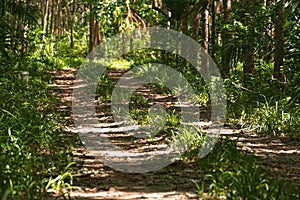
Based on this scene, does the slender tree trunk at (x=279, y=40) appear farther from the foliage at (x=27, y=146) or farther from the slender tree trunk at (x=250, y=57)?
the foliage at (x=27, y=146)

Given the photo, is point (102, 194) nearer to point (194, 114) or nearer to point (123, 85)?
point (194, 114)

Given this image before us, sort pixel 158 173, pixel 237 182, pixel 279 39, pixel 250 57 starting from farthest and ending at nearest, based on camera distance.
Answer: pixel 250 57 → pixel 279 39 → pixel 158 173 → pixel 237 182

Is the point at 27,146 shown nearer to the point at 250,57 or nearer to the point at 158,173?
the point at 158,173

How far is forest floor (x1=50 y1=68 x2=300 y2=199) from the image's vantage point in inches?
193

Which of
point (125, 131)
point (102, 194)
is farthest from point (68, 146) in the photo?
point (102, 194)

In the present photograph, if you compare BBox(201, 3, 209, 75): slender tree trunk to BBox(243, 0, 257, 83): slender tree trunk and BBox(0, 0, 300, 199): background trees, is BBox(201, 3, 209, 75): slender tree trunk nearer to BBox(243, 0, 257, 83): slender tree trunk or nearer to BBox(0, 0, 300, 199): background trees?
BBox(0, 0, 300, 199): background trees

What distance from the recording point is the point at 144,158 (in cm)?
655

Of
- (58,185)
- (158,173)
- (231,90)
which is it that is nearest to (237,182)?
(158,173)

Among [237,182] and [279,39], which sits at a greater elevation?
[279,39]

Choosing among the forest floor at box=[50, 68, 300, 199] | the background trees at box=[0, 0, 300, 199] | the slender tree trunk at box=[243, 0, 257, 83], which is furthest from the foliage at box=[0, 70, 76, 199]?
the slender tree trunk at box=[243, 0, 257, 83]

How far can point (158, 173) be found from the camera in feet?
18.8

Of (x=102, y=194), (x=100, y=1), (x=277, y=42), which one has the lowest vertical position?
(x=102, y=194)

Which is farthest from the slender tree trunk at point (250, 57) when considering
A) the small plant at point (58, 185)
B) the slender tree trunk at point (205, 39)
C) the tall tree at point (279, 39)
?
the small plant at point (58, 185)

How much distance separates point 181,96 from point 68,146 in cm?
571
